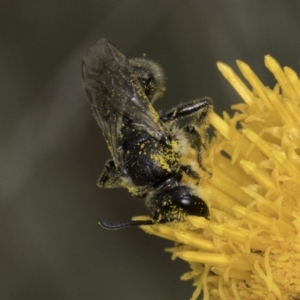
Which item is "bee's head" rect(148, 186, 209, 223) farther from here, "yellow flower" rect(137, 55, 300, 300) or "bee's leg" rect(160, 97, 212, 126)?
"bee's leg" rect(160, 97, 212, 126)

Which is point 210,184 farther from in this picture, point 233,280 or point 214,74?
point 214,74

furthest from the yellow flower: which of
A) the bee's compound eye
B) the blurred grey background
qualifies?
the blurred grey background

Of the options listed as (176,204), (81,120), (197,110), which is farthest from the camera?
(81,120)

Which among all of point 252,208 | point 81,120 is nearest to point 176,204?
point 252,208

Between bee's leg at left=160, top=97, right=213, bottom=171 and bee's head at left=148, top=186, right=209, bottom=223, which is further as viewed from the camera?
bee's leg at left=160, top=97, right=213, bottom=171

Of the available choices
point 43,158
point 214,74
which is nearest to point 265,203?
point 214,74

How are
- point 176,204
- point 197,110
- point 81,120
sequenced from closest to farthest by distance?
point 176,204, point 197,110, point 81,120

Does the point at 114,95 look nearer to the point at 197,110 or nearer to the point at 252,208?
the point at 197,110
